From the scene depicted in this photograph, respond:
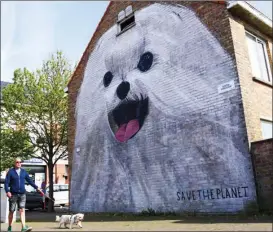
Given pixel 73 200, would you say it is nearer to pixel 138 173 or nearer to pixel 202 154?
pixel 138 173

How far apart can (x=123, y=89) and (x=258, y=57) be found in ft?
17.2

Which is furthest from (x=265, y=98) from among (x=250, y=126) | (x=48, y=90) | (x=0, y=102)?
(x=0, y=102)

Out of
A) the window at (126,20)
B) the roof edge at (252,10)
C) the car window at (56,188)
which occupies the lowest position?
the car window at (56,188)

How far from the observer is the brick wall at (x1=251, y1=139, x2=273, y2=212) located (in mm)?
8867

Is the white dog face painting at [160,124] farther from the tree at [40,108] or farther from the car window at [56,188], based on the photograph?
the car window at [56,188]

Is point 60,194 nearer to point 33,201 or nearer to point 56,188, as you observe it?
point 56,188

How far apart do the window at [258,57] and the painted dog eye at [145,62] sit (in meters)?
3.57

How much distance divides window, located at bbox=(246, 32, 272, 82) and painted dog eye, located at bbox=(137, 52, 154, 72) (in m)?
3.57

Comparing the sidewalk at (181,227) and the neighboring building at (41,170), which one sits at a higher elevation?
the neighboring building at (41,170)

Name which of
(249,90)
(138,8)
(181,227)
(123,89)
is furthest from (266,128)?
(138,8)

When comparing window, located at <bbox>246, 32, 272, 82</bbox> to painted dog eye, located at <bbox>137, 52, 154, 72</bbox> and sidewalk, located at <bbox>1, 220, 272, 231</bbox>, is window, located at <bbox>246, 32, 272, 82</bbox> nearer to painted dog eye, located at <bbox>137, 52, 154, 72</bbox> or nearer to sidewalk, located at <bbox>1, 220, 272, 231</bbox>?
painted dog eye, located at <bbox>137, 52, 154, 72</bbox>

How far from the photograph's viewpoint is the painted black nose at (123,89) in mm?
13383

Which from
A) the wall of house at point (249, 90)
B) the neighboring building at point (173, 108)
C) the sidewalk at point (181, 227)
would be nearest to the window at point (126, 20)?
the neighboring building at point (173, 108)

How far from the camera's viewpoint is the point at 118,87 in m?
13.8
